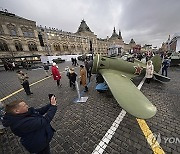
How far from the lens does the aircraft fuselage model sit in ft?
9.00

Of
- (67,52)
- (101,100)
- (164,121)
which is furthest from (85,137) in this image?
(67,52)

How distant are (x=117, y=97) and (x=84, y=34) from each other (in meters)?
75.3

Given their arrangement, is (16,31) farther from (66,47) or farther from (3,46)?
(66,47)

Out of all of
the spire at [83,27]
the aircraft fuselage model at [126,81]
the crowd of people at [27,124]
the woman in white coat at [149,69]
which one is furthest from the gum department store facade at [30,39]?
Answer: the woman in white coat at [149,69]

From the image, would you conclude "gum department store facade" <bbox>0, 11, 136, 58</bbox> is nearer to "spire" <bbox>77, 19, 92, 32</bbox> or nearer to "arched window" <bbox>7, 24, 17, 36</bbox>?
"arched window" <bbox>7, 24, 17, 36</bbox>

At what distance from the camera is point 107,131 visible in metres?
3.43

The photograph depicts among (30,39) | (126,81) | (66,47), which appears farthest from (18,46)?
(126,81)

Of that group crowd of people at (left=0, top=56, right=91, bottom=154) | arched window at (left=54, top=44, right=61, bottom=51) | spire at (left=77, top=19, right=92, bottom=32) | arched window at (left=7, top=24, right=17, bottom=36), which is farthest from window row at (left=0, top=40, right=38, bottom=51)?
spire at (left=77, top=19, right=92, bottom=32)

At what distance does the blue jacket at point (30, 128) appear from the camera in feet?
5.19

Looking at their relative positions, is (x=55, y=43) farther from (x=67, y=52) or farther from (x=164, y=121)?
(x=164, y=121)

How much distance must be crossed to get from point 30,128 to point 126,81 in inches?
183

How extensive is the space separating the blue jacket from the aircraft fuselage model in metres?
2.07

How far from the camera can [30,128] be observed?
5.44 feet

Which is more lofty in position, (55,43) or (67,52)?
(55,43)
